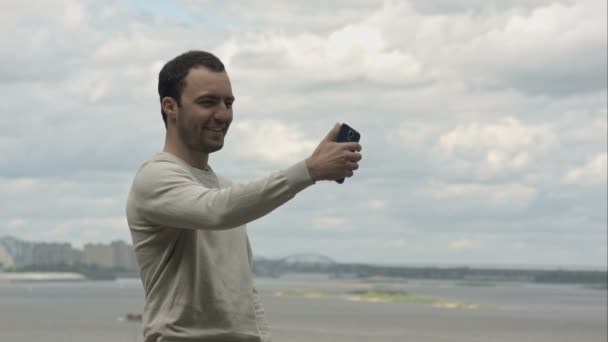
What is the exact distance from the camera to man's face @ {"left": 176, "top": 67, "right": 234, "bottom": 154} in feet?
13.4

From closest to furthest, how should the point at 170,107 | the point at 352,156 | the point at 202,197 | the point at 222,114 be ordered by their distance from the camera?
the point at 352,156 → the point at 202,197 → the point at 222,114 → the point at 170,107

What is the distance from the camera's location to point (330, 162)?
12.1 ft

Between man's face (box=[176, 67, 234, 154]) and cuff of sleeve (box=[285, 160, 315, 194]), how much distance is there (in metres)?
0.49

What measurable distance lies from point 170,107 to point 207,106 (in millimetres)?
165

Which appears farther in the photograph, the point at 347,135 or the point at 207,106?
the point at 207,106

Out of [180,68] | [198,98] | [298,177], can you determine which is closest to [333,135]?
[298,177]

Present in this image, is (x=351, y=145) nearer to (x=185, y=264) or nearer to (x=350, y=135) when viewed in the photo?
(x=350, y=135)

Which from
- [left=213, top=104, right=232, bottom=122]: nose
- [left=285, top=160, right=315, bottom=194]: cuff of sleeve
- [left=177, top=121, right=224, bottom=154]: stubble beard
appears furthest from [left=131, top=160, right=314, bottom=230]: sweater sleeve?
[left=213, top=104, right=232, bottom=122]: nose

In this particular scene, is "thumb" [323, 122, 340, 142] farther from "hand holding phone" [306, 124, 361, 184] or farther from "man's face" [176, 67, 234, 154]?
"man's face" [176, 67, 234, 154]

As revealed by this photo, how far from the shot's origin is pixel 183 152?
13.9ft

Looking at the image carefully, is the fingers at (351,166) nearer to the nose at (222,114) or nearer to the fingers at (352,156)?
the fingers at (352,156)

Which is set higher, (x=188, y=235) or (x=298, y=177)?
(x=298, y=177)

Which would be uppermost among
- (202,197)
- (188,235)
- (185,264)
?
(202,197)

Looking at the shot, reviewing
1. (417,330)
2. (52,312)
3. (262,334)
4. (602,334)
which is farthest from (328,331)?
(262,334)
